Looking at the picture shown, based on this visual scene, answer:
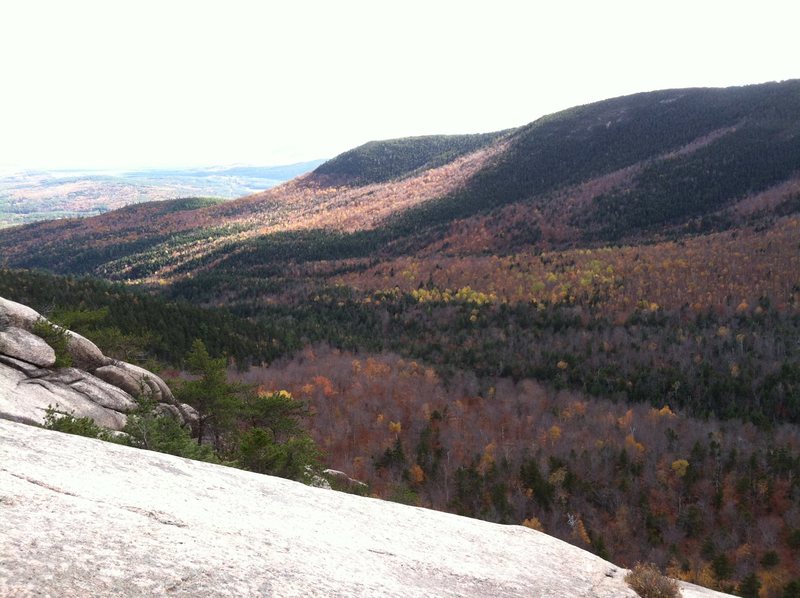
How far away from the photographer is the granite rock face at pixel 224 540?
7176 mm

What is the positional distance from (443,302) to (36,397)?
120 m

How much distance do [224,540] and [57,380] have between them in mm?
18914

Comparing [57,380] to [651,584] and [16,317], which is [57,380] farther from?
[651,584]

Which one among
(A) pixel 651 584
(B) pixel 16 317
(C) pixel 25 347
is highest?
(B) pixel 16 317

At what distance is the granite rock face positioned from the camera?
23.5 ft

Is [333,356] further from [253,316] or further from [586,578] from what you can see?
[586,578]

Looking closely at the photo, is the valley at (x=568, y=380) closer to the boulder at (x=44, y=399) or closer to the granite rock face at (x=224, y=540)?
the boulder at (x=44, y=399)

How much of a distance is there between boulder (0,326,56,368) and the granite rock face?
495 inches

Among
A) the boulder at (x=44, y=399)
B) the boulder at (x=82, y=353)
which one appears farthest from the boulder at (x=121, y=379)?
the boulder at (x=44, y=399)

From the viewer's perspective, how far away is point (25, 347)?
22.7 meters

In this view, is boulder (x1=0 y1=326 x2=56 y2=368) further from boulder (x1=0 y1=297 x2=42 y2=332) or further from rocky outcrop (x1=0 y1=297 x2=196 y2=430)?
boulder (x1=0 y1=297 x2=42 y2=332)

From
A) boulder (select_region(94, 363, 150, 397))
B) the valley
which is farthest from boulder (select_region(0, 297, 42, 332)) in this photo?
the valley

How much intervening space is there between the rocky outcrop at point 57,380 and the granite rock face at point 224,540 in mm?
8414

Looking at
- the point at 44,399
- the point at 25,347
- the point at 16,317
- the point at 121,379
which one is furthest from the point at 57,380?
the point at 121,379
